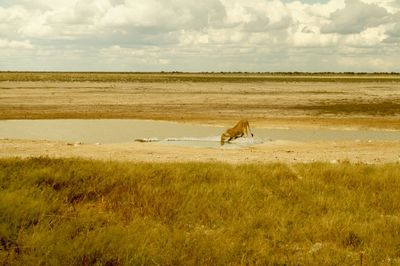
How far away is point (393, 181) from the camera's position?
41.3 ft

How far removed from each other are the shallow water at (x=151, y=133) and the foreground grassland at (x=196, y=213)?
10.6m

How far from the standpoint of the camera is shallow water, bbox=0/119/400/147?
2498 centimetres

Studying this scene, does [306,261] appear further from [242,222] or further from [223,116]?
[223,116]

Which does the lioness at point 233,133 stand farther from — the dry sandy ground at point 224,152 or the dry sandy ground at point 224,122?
the dry sandy ground at point 224,122

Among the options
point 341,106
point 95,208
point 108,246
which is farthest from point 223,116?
point 108,246

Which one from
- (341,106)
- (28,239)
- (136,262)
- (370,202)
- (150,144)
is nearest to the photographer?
(136,262)

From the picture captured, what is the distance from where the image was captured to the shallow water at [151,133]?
2498 centimetres

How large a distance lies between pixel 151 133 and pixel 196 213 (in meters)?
18.3

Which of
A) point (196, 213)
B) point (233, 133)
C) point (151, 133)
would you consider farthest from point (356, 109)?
point (196, 213)

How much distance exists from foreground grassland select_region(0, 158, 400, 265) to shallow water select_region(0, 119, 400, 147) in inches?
416

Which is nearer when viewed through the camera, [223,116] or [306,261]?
[306,261]

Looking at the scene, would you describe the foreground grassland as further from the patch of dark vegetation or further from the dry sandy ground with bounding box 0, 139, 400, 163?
the patch of dark vegetation

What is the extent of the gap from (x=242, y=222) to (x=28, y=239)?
365 centimetres

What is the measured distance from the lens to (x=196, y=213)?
9930 millimetres
